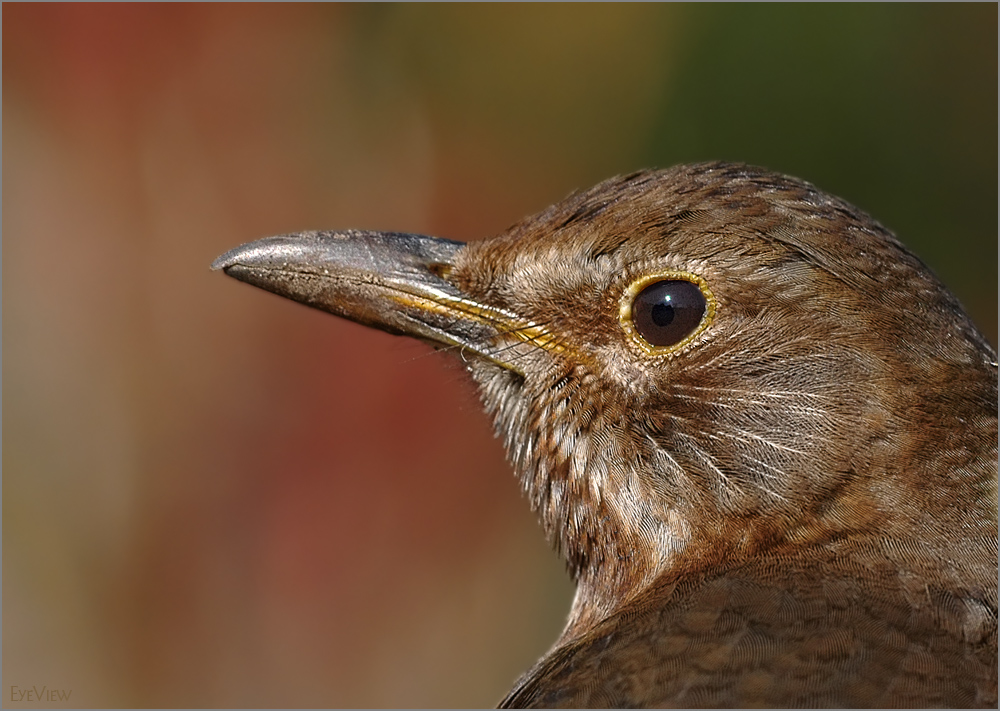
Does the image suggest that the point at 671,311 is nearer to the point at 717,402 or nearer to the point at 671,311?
the point at 671,311

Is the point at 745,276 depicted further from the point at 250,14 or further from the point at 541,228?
the point at 250,14

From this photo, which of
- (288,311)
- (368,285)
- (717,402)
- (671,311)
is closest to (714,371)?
(717,402)

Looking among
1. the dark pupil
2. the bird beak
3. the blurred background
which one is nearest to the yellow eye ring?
the dark pupil

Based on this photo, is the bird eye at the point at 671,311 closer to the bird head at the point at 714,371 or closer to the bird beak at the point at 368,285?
the bird head at the point at 714,371

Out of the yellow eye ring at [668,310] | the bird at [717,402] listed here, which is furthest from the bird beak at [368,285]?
the yellow eye ring at [668,310]

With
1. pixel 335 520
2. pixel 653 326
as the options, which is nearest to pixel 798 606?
pixel 653 326
